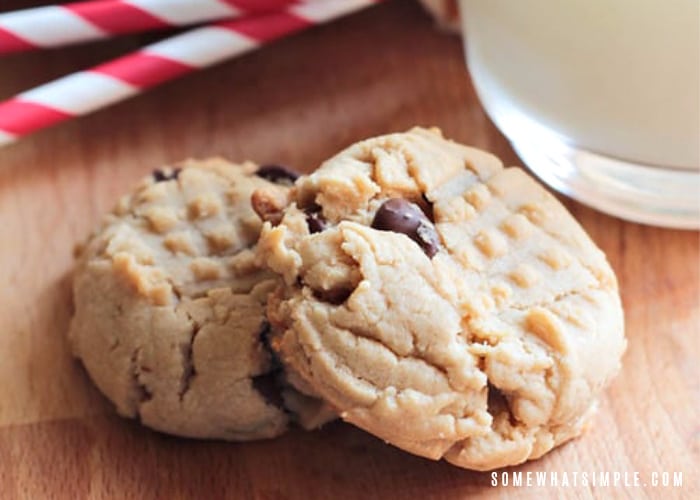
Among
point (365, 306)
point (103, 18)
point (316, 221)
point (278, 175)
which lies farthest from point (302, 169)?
point (365, 306)

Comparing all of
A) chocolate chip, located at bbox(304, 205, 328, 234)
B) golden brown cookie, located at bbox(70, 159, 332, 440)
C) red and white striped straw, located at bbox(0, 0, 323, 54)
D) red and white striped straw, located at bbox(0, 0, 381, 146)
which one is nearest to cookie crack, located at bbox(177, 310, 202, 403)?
golden brown cookie, located at bbox(70, 159, 332, 440)

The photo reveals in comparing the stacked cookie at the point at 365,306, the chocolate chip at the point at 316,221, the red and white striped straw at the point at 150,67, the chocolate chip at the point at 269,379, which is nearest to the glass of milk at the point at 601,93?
the stacked cookie at the point at 365,306

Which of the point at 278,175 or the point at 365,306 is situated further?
the point at 278,175

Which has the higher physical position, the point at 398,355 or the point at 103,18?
the point at 103,18

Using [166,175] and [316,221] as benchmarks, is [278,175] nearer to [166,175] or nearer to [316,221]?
[166,175]

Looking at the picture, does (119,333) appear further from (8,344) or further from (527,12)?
(527,12)

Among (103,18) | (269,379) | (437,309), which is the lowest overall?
(269,379)

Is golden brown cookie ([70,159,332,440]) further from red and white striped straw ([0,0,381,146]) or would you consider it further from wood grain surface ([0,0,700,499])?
red and white striped straw ([0,0,381,146])
